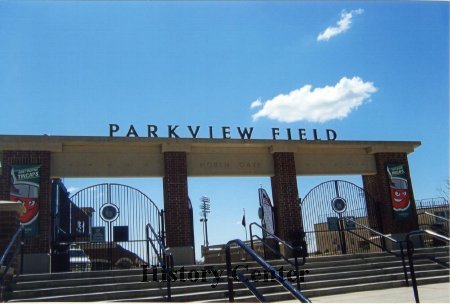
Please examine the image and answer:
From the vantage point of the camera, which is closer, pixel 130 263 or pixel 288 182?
pixel 130 263

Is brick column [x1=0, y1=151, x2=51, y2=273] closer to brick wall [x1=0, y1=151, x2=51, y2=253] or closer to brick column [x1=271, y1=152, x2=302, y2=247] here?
brick wall [x1=0, y1=151, x2=51, y2=253]

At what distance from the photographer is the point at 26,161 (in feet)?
46.4

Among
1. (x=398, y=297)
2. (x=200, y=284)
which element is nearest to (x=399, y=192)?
(x=398, y=297)

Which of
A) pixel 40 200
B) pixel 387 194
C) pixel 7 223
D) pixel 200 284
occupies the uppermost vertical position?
pixel 40 200

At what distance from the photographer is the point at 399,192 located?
17.7 m

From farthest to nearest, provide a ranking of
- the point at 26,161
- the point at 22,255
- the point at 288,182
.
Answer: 1. the point at 288,182
2. the point at 26,161
3. the point at 22,255

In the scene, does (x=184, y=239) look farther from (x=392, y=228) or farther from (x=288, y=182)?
(x=392, y=228)

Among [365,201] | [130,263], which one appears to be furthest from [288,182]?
[130,263]

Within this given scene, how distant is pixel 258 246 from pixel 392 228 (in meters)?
5.90

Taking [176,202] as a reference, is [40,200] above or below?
above

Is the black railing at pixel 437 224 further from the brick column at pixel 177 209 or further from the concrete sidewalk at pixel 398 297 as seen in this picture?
the brick column at pixel 177 209

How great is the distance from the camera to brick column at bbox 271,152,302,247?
1608 cm

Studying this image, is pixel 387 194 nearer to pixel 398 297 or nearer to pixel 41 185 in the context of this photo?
pixel 398 297

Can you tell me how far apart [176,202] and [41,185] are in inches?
164
